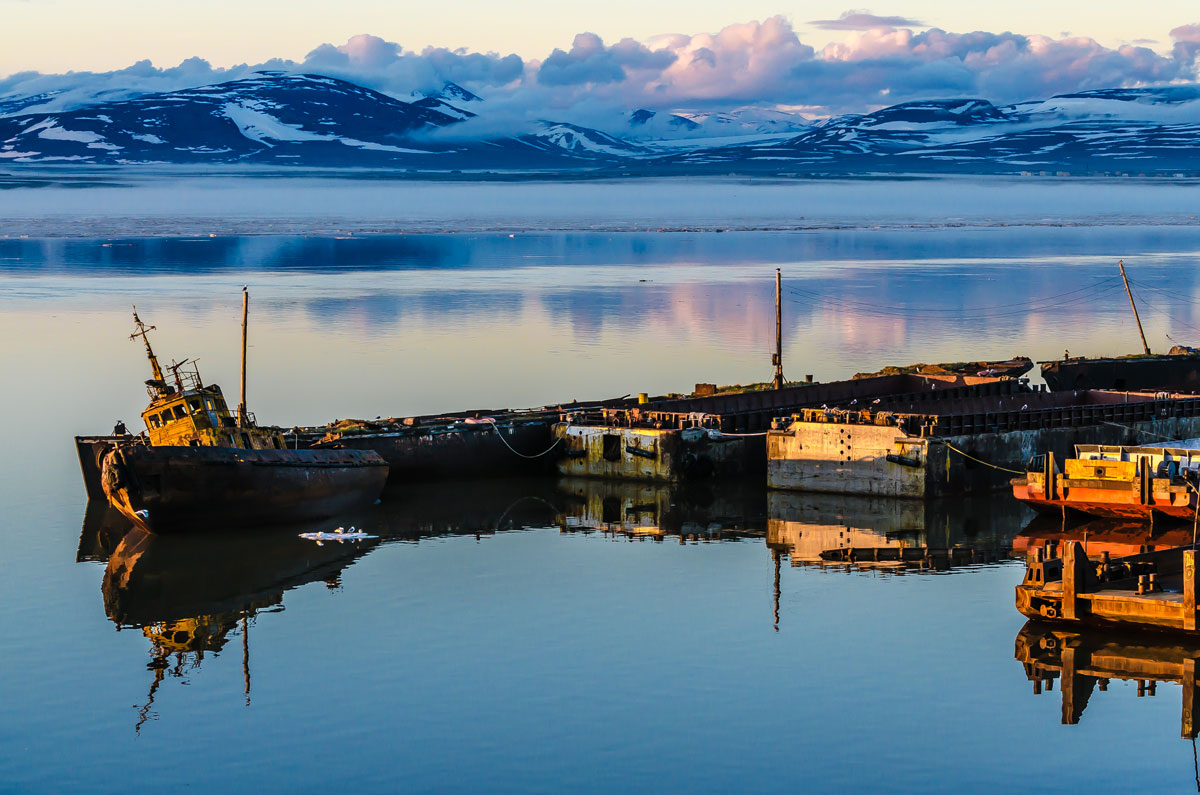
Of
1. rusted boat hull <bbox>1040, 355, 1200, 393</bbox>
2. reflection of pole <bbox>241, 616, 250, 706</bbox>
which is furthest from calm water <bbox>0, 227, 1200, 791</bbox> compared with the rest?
rusted boat hull <bbox>1040, 355, 1200, 393</bbox>

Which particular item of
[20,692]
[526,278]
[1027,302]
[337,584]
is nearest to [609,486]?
[337,584]

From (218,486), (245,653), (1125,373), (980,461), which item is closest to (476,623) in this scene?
(245,653)

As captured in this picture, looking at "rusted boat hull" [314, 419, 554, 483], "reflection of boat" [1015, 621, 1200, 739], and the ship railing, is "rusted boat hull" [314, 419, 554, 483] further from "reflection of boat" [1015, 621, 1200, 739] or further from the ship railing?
"reflection of boat" [1015, 621, 1200, 739]

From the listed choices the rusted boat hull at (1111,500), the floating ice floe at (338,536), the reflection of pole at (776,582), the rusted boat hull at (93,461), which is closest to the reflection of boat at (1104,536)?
the rusted boat hull at (1111,500)

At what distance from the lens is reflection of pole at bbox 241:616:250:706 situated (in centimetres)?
2938

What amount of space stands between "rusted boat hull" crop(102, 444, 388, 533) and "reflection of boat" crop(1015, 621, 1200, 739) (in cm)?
1909

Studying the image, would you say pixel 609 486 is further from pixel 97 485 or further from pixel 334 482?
pixel 97 485

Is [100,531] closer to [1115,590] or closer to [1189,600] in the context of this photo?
[1115,590]

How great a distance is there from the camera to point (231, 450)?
41719 mm

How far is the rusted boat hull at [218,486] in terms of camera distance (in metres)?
40.8

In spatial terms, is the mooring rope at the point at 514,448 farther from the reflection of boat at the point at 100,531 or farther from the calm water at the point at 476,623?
the reflection of boat at the point at 100,531

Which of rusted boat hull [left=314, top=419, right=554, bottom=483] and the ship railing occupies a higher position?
the ship railing

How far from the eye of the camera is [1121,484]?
→ 40.0m

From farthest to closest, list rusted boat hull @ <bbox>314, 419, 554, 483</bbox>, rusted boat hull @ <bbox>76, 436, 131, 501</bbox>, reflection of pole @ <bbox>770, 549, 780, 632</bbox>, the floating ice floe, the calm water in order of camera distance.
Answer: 1. rusted boat hull @ <bbox>314, 419, 554, 483</bbox>
2. rusted boat hull @ <bbox>76, 436, 131, 501</bbox>
3. the floating ice floe
4. reflection of pole @ <bbox>770, 549, 780, 632</bbox>
5. the calm water
